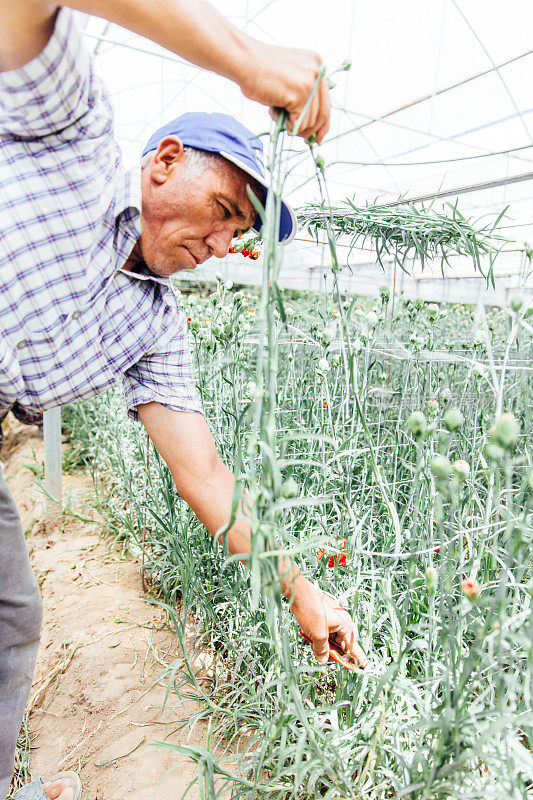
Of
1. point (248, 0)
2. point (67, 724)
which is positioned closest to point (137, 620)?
point (67, 724)

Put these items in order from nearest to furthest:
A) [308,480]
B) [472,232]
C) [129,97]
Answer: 1. [472,232]
2. [308,480]
3. [129,97]

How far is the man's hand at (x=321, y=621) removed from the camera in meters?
0.79

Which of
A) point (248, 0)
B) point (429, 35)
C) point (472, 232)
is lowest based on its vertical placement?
point (472, 232)

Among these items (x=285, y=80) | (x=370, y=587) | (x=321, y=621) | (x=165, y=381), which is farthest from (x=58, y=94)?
(x=370, y=587)

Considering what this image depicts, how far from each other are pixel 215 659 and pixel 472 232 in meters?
1.11

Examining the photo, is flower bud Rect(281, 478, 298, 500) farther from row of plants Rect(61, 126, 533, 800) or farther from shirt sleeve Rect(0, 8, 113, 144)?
shirt sleeve Rect(0, 8, 113, 144)

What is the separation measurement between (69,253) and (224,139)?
0.33 m

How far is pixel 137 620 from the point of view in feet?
5.06

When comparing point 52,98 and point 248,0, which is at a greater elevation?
point 248,0

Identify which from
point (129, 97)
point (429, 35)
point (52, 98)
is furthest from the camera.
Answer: point (129, 97)

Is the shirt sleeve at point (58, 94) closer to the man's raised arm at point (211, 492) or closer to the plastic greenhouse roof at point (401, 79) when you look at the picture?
the man's raised arm at point (211, 492)

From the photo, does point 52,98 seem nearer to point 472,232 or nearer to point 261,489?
point 261,489

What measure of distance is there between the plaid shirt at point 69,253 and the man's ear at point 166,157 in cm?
4

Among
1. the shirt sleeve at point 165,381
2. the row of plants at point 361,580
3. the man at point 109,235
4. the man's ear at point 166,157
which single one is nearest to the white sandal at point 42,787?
the man at point 109,235
